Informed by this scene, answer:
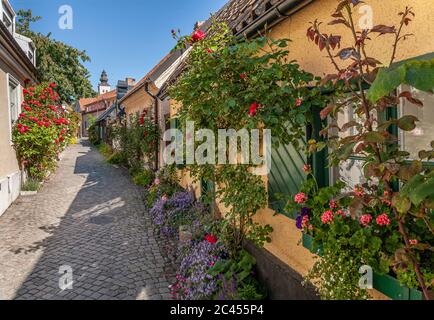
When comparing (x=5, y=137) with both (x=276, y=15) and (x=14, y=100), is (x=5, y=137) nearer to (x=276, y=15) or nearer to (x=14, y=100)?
(x=14, y=100)

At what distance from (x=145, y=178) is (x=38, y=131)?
3.80m

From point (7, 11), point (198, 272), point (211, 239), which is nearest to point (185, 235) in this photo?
point (211, 239)

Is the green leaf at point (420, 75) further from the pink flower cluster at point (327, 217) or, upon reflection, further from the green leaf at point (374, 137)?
the pink flower cluster at point (327, 217)

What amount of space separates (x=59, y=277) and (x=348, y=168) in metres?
4.22

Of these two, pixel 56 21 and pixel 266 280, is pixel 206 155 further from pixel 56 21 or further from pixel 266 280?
pixel 56 21

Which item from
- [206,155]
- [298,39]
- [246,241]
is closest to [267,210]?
[246,241]

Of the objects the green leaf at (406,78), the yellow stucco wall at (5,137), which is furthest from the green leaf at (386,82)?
the yellow stucco wall at (5,137)

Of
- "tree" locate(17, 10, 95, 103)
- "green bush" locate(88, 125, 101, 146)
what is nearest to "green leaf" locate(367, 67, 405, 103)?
"tree" locate(17, 10, 95, 103)

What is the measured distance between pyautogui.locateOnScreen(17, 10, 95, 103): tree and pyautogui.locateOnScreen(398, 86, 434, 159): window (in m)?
28.0

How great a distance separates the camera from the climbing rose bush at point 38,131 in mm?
9711

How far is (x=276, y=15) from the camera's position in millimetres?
3367

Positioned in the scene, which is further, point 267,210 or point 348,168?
point 267,210

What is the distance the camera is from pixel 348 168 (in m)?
2.82
